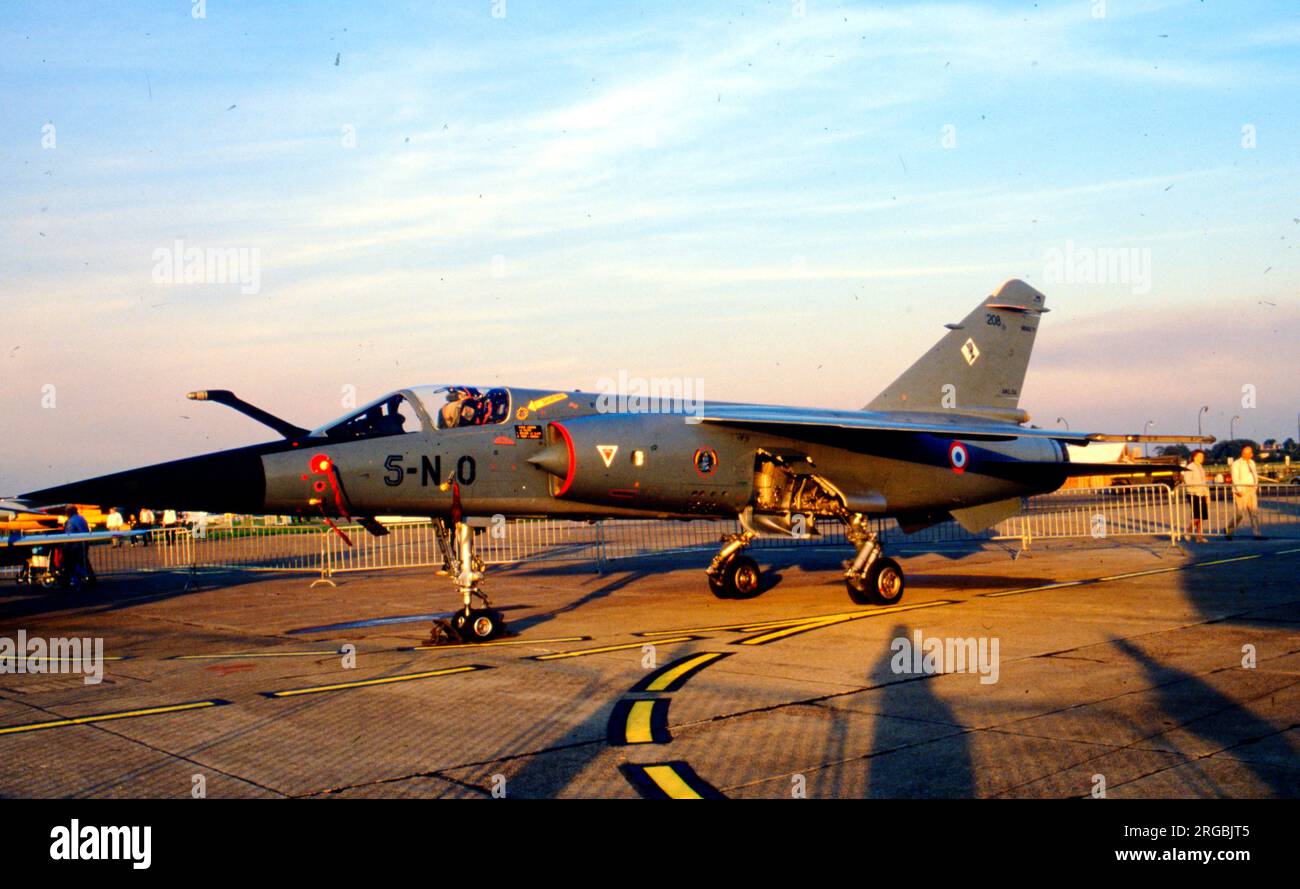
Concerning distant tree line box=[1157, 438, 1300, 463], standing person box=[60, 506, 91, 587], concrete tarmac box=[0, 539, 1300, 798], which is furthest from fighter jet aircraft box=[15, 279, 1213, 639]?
distant tree line box=[1157, 438, 1300, 463]

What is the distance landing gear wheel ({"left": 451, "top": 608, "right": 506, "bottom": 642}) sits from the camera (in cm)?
1226

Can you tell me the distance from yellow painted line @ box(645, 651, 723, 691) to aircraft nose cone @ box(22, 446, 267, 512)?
16.8 ft

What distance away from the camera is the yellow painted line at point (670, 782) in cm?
571

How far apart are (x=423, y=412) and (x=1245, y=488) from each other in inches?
789

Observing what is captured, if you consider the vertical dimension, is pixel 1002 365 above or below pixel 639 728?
above

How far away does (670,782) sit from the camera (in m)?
5.97

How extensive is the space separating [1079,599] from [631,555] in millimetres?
13547

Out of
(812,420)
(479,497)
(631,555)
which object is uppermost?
(812,420)

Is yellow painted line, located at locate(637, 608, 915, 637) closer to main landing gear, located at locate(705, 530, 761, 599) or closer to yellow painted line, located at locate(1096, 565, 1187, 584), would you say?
main landing gear, located at locate(705, 530, 761, 599)
